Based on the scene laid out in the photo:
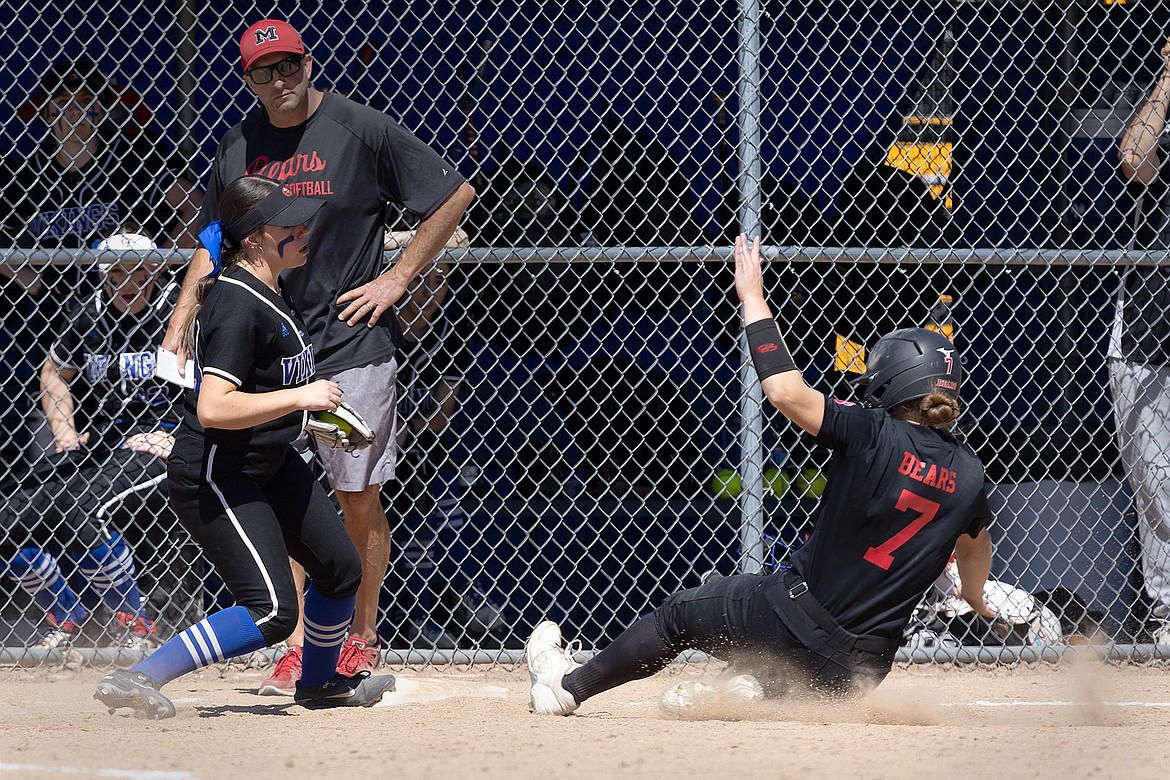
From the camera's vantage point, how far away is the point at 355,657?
13.7 ft

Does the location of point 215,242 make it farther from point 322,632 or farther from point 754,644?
point 754,644

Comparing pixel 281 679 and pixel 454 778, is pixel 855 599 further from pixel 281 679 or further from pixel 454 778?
pixel 281 679

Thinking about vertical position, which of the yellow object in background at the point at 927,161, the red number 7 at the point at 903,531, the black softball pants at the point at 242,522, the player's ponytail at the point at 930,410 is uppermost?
the yellow object in background at the point at 927,161

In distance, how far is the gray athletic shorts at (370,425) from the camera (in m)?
4.19

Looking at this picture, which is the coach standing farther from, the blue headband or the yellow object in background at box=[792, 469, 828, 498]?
the yellow object in background at box=[792, 469, 828, 498]

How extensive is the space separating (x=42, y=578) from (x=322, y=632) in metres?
1.69

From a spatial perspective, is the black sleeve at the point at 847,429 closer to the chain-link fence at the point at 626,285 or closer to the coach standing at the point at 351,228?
the chain-link fence at the point at 626,285

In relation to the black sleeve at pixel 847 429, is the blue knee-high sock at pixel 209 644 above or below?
below

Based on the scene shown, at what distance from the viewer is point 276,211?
354cm

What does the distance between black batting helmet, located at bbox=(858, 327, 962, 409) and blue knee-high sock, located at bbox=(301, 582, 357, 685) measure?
1.71 m

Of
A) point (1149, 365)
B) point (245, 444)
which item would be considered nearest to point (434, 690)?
point (245, 444)

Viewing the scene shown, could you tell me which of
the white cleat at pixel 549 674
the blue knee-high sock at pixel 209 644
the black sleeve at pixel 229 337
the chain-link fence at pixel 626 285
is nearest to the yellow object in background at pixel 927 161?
the chain-link fence at pixel 626 285

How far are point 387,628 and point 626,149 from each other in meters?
2.32

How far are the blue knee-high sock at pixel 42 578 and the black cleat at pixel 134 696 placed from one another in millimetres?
1596
